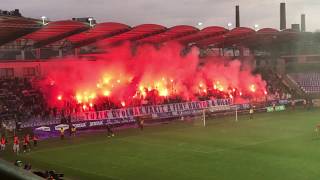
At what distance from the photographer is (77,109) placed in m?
49.8

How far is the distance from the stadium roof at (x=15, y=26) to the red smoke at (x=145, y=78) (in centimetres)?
971

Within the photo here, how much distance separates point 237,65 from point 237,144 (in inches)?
1533

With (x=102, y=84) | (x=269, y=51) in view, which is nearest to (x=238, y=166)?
(x=102, y=84)

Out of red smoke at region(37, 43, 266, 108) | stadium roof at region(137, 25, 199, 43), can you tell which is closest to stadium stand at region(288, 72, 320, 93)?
red smoke at region(37, 43, 266, 108)

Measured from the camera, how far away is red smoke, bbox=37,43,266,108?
52.7 meters

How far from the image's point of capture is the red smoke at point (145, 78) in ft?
173

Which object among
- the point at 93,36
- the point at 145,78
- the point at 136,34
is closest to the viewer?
the point at 93,36

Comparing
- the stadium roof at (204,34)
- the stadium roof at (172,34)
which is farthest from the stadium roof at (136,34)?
the stadium roof at (204,34)

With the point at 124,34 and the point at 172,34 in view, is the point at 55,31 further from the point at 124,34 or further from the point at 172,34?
the point at 172,34

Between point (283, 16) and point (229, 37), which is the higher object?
point (283, 16)

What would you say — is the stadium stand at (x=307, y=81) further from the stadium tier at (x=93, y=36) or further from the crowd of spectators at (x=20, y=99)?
the crowd of spectators at (x=20, y=99)

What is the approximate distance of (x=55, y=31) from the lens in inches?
1805

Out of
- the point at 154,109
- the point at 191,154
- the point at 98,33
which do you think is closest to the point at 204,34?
the point at 154,109

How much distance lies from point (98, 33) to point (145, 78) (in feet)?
40.7
